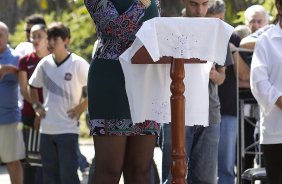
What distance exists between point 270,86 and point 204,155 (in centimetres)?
145

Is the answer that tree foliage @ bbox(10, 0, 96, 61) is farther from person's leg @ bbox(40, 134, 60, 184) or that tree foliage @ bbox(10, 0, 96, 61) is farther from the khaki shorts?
person's leg @ bbox(40, 134, 60, 184)

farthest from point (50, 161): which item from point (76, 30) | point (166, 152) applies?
point (76, 30)

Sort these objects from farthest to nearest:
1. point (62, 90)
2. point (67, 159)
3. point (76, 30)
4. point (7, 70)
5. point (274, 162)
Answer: point (76, 30) < point (7, 70) < point (62, 90) < point (67, 159) < point (274, 162)

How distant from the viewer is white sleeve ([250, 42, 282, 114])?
6.18 meters

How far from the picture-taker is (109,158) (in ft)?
16.2

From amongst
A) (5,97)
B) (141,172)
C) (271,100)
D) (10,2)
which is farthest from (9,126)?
(10,2)

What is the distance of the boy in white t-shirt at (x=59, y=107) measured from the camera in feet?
28.9

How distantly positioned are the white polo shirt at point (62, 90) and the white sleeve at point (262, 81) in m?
3.06

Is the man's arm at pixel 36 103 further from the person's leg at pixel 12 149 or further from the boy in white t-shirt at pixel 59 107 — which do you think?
the person's leg at pixel 12 149

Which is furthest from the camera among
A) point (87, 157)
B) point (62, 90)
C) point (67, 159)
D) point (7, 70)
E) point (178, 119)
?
point (87, 157)

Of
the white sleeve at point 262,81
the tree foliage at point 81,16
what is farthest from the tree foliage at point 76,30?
the white sleeve at point 262,81

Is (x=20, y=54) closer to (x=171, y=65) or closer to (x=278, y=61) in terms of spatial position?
(x=278, y=61)

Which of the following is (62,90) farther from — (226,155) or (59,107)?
(226,155)

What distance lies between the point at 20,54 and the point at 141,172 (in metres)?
5.70
